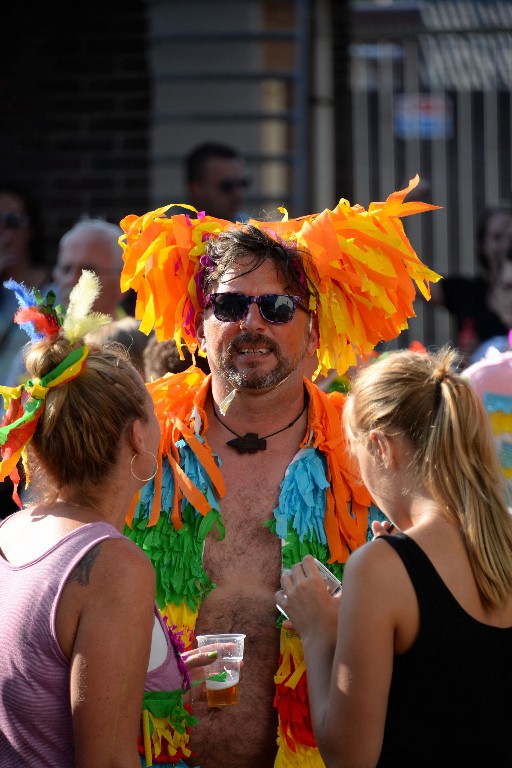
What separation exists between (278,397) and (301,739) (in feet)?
3.16

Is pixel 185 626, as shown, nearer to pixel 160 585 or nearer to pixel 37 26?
pixel 160 585

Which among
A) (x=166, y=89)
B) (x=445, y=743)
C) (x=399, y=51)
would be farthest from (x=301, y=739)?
(x=399, y=51)

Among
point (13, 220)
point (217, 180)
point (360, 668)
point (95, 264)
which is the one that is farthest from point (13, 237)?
point (360, 668)

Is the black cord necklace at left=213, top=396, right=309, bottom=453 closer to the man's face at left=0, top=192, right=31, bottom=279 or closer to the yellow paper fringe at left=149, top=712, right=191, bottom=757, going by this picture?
the yellow paper fringe at left=149, top=712, right=191, bottom=757

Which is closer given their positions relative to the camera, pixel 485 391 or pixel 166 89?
pixel 485 391

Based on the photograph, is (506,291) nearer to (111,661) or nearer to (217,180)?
(217,180)

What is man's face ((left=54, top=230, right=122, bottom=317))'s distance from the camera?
5.40 m

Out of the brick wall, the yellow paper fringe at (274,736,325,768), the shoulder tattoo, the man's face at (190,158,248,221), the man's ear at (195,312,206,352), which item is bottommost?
the yellow paper fringe at (274,736,325,768)

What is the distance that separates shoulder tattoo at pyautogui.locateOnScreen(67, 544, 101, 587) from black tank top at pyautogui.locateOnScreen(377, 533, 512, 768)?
1.87 ft

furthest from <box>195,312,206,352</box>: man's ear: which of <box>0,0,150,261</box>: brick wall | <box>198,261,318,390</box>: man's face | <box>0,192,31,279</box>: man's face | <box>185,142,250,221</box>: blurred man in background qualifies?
<box>0,0,150,261</box>: brick wall

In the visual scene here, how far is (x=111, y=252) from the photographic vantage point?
5.45m

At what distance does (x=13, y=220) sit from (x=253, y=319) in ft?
10.2

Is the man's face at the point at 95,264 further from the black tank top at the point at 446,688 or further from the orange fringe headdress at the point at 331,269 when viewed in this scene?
the black tank top at the point at 446,688

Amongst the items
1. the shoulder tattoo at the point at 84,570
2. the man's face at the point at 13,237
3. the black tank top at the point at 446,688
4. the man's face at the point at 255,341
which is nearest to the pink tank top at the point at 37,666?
the shoulder tattoo at the point at 84,570
